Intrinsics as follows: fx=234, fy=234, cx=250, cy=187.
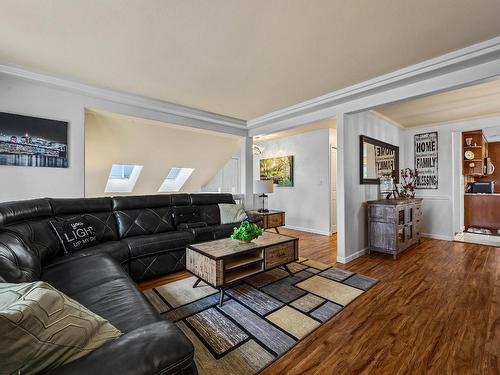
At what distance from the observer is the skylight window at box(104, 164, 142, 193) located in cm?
554

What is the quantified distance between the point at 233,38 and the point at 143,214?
2.44 m

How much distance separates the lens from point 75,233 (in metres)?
2.44

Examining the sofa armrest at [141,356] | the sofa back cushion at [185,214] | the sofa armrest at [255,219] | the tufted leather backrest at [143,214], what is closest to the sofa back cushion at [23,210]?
the tufted leather backrest at [143,214]

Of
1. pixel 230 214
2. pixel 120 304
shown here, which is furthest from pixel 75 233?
pixel 230 214

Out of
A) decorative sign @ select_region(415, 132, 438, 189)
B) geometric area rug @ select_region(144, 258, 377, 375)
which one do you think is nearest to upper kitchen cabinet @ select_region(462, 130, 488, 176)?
decorative sign @ select_region(415, 132, 438, 189)

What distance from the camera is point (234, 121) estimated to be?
14.7 ft

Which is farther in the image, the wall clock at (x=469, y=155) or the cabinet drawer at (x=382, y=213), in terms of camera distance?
the wall clock at (x=469, y=155)

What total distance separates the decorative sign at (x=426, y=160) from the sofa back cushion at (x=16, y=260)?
243 inches

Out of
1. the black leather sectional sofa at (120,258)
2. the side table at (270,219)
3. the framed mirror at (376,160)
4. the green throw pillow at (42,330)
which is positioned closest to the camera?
the green throw pillow at (42,330)

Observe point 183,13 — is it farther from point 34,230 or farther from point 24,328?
point 34,230

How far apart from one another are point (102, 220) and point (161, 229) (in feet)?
2.37

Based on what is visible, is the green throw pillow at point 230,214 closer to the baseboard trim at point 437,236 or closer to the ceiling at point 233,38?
the ceiling at point 233,38

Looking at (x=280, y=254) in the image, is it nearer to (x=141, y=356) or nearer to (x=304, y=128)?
(x=141, y=356)

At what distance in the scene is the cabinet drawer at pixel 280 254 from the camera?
2.52 meters
